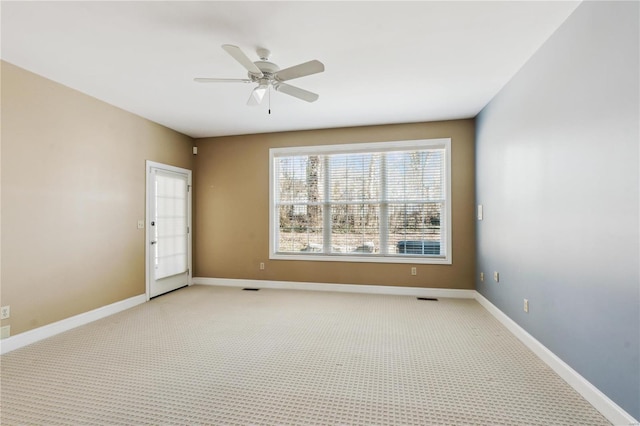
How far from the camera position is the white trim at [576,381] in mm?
1736

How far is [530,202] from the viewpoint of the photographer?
274 centimetres

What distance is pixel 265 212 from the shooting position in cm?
517

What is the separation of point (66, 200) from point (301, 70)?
2998 millimetres

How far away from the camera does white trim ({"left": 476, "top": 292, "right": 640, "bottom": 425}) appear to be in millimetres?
1736

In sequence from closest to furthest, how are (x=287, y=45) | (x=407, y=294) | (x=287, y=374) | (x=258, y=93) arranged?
(x=287, y=374), (x=287, y=45), (x=258, y=93), (x=407, y=294)

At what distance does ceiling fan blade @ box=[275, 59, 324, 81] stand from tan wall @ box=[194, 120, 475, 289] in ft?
8.27

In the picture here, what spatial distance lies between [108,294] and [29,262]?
3.44 ft

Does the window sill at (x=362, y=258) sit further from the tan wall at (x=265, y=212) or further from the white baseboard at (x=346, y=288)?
the white baseboard at (x=346, y=288)

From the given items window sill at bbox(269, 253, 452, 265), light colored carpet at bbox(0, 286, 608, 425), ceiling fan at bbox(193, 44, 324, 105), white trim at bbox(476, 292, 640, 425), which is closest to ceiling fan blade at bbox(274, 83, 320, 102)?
ceiling fan at bbox(193, 44, 324, 105)

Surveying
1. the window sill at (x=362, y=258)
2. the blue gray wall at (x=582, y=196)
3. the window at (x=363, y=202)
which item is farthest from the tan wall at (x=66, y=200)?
the blue gray wall at (x=582, y=196)

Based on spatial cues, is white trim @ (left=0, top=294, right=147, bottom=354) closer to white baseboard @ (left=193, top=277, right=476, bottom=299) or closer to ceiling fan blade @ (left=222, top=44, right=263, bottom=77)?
white baseboard @ (left=193, top=277, right=476, bottom=299)

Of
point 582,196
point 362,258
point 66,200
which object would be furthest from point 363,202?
point 66,200

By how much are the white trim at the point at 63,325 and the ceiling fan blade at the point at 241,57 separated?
3.28 m

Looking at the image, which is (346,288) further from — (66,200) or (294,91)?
(66,200)
